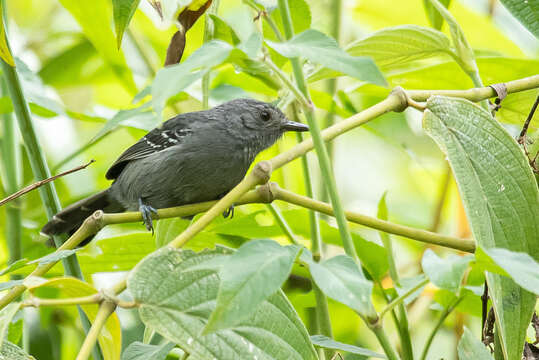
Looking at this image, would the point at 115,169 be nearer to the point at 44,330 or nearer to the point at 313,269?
the point at 44,330

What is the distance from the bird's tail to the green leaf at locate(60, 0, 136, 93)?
55 cm

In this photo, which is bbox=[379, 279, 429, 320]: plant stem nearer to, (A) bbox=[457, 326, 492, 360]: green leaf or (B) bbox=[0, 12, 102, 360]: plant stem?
(A) bbox=[457, 326, 492, 360]: green leaf

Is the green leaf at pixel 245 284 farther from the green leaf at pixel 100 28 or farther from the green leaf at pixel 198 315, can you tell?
the green leaf at pixel 100 28

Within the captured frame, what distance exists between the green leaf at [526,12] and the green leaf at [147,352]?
1.12 metres

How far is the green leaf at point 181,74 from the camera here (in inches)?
39.7

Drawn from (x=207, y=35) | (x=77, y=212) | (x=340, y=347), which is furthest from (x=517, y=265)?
(x=77, y=212)

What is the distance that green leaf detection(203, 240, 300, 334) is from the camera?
95cm

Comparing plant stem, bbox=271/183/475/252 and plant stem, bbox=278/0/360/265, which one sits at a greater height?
plant stem, bbox=278/0/360/265

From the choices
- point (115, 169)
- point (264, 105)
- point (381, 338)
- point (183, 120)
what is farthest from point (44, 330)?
point (381, 338)

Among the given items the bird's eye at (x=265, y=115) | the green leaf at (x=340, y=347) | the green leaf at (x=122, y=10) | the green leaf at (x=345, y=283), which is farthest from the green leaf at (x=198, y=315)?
the bird's eye at (x=265, y=115)

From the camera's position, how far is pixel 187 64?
1049 millimetres

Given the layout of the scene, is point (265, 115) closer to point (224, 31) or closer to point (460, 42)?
point (224, 31)

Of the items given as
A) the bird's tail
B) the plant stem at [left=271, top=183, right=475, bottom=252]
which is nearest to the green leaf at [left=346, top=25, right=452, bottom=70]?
the plant stem at [left=271, top=183, right=475, bottom=252]

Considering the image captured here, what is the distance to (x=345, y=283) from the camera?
3.36ft
